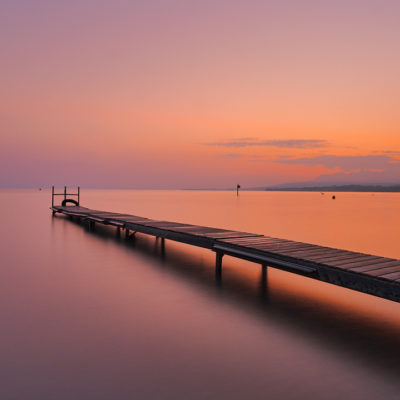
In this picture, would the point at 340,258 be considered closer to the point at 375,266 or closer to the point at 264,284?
the point at 375,266

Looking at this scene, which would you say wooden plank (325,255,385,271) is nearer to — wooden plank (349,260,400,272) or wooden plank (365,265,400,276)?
wooden plank (349,260,400,272)

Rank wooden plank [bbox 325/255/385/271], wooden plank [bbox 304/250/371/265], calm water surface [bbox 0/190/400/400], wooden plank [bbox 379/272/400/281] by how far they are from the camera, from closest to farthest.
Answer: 1. calm water surface [bbox 0/190/400/400]
2. wooden plank [bbox 379/272/400/281]
3. wooden plank [bbox 325/255/385/271]
4. wooden plank [bbox 304/250/371/265]

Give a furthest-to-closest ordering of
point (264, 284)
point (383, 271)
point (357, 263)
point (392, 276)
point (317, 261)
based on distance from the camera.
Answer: point (264, 284) → point (317, 261) → point (357, 263) → point (383, 271) → point (392, 276)

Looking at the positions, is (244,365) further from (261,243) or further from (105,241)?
(105,241)

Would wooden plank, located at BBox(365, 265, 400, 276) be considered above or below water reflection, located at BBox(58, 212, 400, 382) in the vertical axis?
above

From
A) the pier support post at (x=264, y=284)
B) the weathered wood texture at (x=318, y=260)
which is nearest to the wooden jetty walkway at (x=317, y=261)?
the weathered wood texture at (x=318, y=260)

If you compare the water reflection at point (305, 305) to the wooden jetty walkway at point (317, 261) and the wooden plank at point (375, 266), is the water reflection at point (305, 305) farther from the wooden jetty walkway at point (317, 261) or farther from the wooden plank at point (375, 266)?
the wooden plank at point (375, 266)

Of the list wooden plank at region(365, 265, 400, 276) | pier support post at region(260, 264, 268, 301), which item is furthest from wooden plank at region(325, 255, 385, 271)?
pier support post at region(260, 264, 268, 301)

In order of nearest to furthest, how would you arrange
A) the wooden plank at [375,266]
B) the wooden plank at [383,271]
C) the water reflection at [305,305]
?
the water reflection at [305,305] < the wooden plank at [383,271] < the wooden plank at [375,266]

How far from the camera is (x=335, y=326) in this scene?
5539 millimetres

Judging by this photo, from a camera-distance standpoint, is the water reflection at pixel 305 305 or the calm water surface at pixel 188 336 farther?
the water reflection at pixel 305 305

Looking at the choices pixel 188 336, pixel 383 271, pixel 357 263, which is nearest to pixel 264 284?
pixel 357 263

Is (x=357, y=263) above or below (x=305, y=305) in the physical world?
above

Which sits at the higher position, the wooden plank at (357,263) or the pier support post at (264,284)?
the wooden plank at (357,263)
